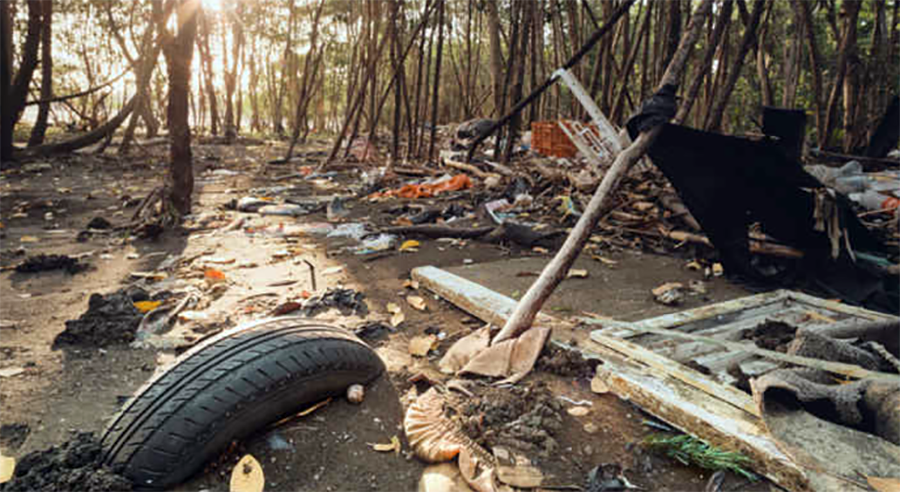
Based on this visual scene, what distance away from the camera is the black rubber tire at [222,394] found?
4.05 feet

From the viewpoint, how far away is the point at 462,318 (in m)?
2.54

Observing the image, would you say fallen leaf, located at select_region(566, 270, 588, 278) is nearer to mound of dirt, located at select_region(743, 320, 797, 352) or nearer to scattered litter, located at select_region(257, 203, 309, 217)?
mound of dirt, located at select_region(743, 320, 797, 352)

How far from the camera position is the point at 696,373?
172 centimetres

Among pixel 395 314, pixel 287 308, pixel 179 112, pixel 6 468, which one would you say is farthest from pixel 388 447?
pixel 179 112

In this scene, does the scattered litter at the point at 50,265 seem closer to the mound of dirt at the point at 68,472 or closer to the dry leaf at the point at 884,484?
the mound of dirt at the point at 68,472

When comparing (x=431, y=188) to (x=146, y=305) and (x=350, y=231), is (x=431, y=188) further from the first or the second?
(x=146, y=305)

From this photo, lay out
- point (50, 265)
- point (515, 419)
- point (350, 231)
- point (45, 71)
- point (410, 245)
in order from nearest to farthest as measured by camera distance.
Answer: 1. point (515, 419)
2. point (50, 265)
3. point (410, 245)
4. point (350, 231)
5. point (45, 71)

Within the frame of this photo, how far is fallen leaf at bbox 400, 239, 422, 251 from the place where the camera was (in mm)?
3960

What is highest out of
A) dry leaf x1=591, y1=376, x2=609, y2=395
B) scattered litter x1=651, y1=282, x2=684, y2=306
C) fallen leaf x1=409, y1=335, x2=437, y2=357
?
scattered litter x1=651, y1=282, x2=684, y2=306

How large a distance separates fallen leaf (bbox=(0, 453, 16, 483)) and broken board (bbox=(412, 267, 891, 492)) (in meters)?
1.71

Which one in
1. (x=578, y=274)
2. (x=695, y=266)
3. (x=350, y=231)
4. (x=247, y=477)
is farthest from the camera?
(x=350, y=231)

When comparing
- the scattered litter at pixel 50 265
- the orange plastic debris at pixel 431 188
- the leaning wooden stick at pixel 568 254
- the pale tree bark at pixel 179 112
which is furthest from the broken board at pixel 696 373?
the orange plastic debris at pixel 431 188

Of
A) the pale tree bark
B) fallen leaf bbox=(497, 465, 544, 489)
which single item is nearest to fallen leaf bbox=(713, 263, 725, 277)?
fallen leaf bbox=(497, 465, 544, 489)

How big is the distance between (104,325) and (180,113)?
3193mm
